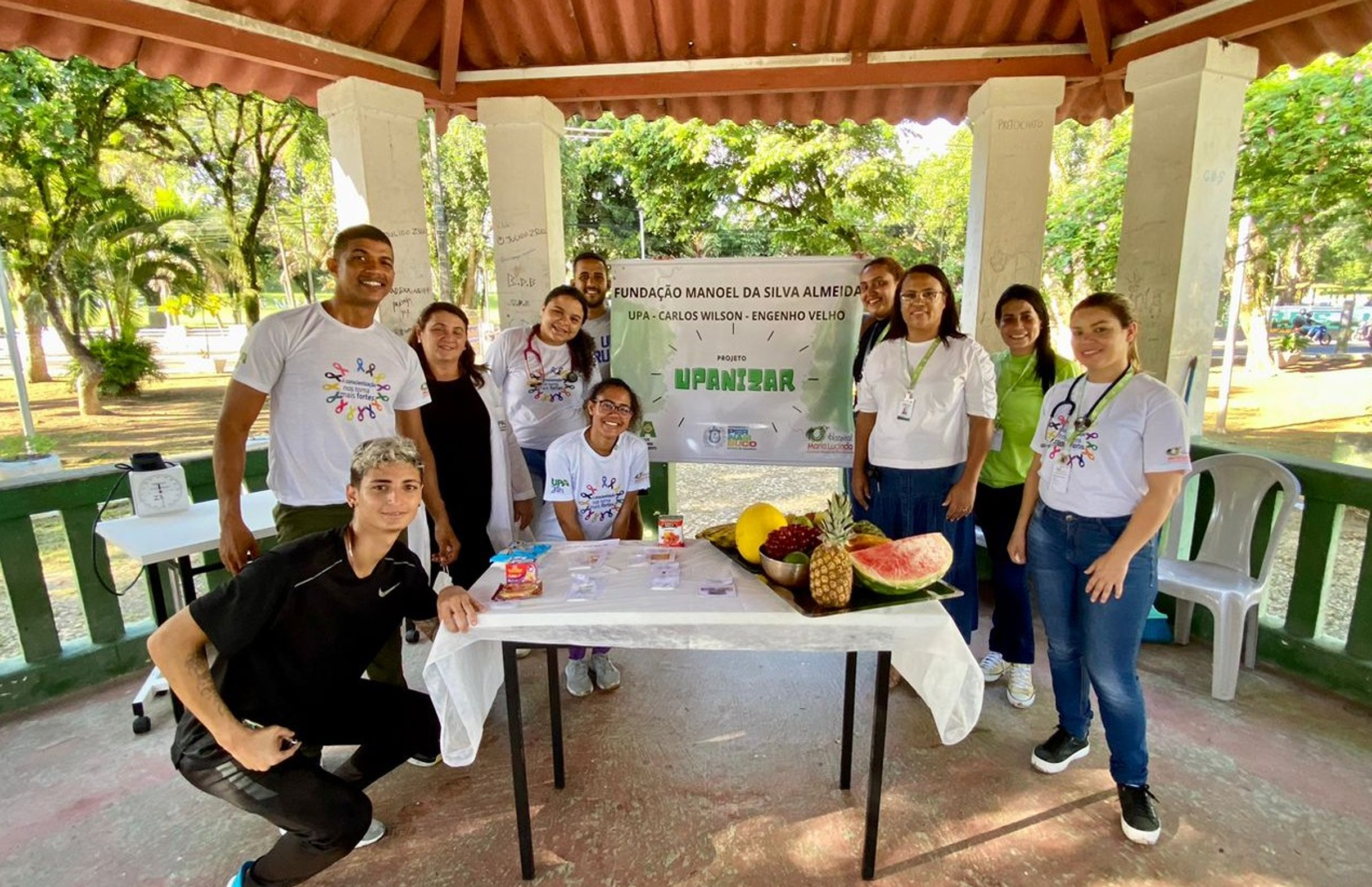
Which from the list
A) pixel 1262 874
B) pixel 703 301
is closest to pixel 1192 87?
pixel 703 301

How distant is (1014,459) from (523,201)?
355 centimetres

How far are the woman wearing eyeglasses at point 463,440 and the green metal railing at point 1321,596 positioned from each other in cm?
391

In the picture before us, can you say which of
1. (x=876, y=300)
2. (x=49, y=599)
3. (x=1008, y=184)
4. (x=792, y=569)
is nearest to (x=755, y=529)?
(x=792, y=569)

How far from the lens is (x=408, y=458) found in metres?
2.17

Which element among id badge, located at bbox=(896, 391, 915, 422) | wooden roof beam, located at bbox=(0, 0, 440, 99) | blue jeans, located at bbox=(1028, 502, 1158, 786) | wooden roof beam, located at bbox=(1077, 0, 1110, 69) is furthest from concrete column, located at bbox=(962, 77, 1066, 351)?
wooden roof beam, located at bbox=(0, 0, 440, 99)

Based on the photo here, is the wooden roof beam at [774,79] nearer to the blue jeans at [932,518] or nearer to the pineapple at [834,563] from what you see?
the blue jeans at [932,518]

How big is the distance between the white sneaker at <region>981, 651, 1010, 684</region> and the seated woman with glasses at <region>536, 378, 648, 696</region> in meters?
1.89

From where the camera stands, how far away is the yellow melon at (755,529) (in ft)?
8.35

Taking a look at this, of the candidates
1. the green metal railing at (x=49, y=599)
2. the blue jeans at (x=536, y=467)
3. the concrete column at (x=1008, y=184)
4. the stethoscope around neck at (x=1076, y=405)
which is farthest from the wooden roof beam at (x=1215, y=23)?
the green metal railing at (x=49, y=599)

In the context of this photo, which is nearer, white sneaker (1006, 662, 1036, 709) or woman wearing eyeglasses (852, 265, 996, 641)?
woman wearing eyeglasses (852, 265, 996, 641)

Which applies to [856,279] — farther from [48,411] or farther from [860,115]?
[48,411]

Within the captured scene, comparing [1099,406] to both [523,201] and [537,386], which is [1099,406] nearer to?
[537,386]

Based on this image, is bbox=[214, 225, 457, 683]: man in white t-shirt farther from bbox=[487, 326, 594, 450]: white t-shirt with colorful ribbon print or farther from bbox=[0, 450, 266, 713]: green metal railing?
bbox=[0, 450, 266, 713]: green metal railing

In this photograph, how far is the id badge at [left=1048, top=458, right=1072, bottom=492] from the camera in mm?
2496
